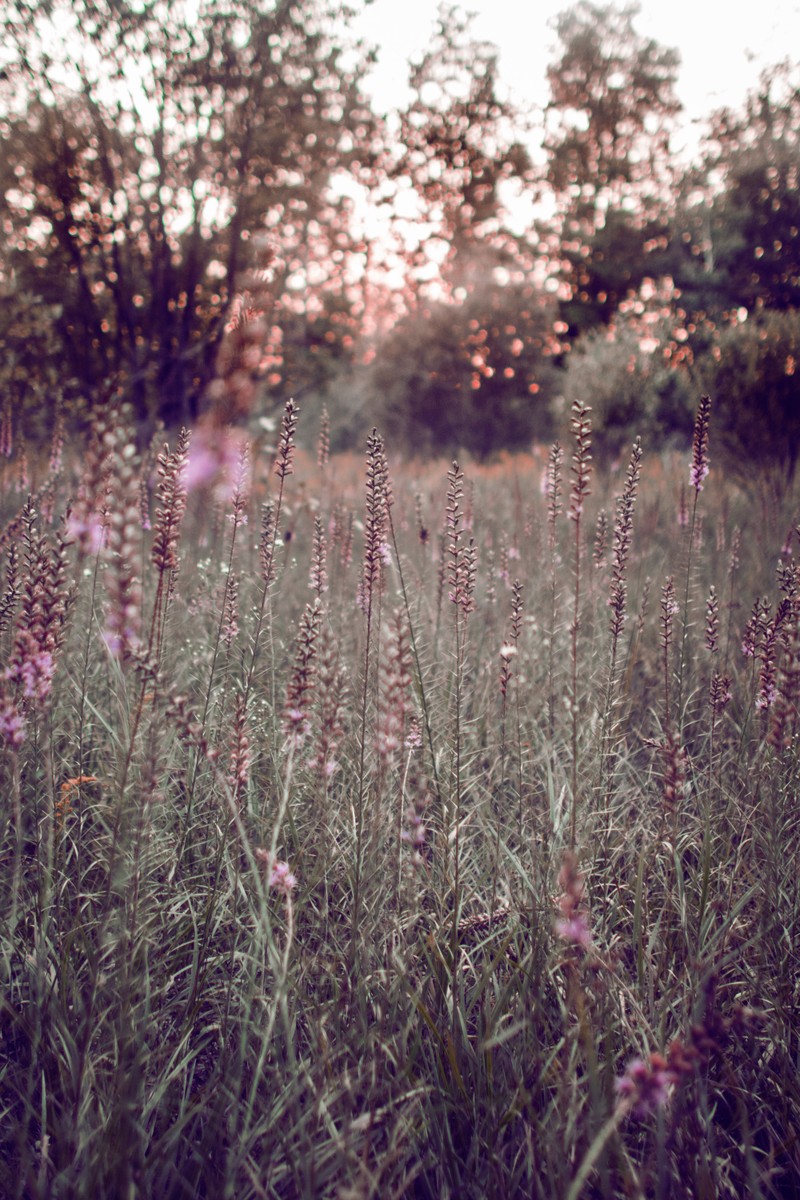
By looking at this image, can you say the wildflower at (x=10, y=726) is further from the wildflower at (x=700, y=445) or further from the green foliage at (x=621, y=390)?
the green foliage at (x=621, y=390)

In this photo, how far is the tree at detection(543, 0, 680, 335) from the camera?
28.1 meters

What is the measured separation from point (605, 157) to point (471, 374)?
1664 centimetres

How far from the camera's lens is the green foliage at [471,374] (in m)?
21.3

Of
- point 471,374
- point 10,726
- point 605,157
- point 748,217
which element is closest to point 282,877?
point 10,726

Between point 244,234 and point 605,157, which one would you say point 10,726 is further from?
point 605,157

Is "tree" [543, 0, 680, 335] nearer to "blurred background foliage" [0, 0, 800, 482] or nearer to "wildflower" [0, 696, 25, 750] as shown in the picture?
"blurred background foliage" [0, 0, 800, 482]

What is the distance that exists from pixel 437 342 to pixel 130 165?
14.9 meters

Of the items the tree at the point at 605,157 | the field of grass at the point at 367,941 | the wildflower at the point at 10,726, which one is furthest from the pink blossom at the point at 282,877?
the tree at the point at 605,157

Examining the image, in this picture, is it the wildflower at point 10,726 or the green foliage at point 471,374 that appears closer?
the wildflower at point 10,726

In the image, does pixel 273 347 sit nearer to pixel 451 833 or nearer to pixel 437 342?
pixel 451 833

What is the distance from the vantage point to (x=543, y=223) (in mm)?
29844

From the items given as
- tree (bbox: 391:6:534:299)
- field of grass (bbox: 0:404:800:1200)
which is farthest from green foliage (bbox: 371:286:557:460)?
field of grass (bbox: 0:404:800:1200)

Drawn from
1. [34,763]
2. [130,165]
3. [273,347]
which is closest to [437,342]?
[273,347]

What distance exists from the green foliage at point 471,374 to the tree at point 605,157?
759 cm
